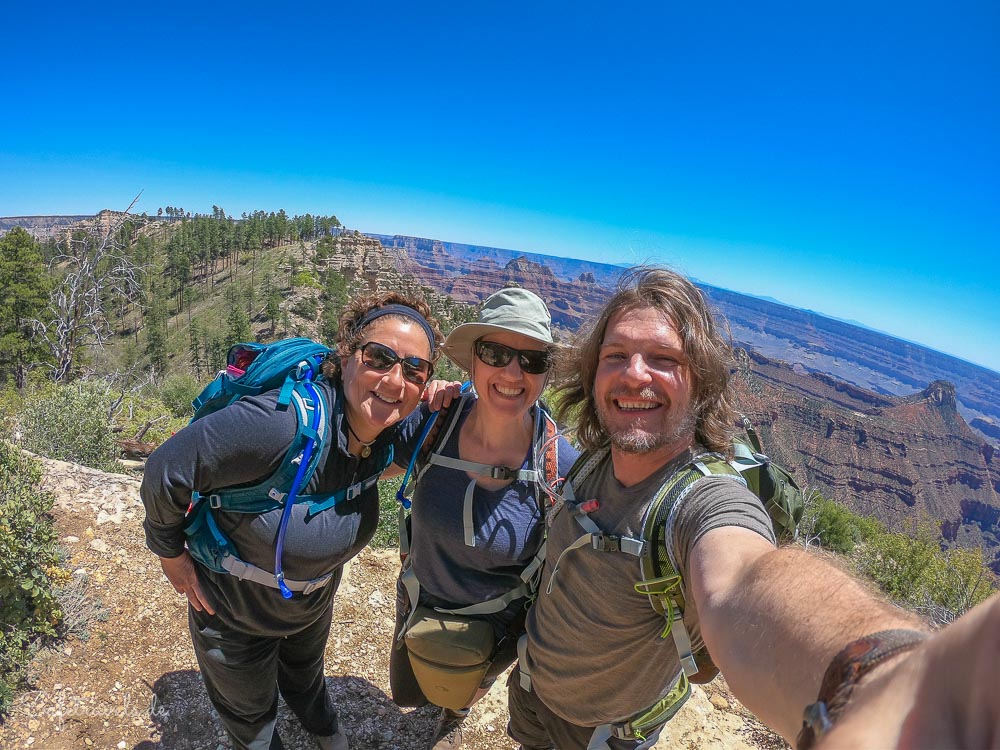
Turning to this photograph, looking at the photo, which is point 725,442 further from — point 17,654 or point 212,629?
point 17,654

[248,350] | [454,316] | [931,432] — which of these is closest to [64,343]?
[248,350]

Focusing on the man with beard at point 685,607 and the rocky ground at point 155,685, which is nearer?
the man with beard at point 685,607

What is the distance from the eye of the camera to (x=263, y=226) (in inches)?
2881

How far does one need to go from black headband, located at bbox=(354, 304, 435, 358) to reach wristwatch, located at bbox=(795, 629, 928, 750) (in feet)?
5.73

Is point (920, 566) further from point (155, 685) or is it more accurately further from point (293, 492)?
point (293, 492)

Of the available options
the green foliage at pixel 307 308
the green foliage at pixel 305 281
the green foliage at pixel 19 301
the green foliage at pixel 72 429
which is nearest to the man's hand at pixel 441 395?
the green foliage at pixel 72 429

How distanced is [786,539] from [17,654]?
13.1ft

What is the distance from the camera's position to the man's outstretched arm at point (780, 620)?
833 millimetres

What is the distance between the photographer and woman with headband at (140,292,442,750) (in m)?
1.71

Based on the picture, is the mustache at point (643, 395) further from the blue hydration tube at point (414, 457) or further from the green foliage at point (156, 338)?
the green foliage at point (156, 338)

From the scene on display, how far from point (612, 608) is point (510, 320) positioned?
1.26m

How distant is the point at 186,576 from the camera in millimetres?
1933

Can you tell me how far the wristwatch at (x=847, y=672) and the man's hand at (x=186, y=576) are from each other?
81.5 inches

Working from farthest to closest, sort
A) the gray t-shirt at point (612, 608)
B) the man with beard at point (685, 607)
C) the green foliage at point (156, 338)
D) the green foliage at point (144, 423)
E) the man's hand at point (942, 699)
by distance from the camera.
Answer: the green foliage at point (156, 338), the green foliage at point (144, 423), the gray t-shirt at point (612, 608), the man with beard at point (685, 607), the man's hand at point (942, 699)
